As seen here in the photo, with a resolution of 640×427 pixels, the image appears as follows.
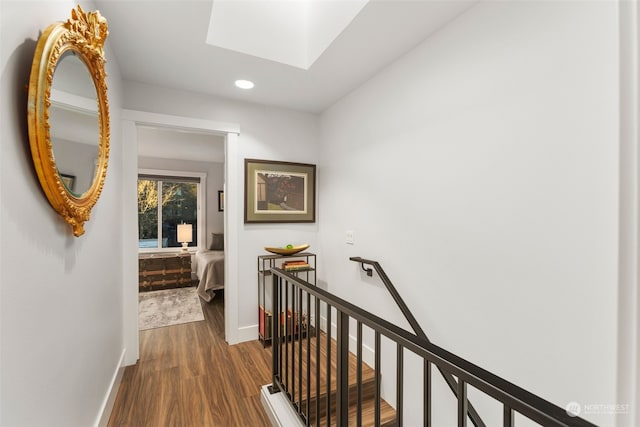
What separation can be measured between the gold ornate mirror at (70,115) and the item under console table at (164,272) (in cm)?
395

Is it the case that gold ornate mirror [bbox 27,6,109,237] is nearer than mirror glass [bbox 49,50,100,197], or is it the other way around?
gold ornate mirror [bbox 27,6,109,237]

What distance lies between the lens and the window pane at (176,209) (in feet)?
19.3

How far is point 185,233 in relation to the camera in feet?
18.9

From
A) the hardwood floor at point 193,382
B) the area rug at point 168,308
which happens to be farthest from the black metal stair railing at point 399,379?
the area rug at point 168,308

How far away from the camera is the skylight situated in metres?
1.93

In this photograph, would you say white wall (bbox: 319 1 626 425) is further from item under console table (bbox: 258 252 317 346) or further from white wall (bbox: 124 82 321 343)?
white wall (bbox: 124 82 321 343)

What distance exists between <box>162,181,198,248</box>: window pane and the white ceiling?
12.6 feet

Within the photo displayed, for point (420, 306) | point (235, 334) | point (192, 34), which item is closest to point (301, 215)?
point (235, 334)

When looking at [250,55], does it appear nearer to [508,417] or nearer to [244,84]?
[244,84]

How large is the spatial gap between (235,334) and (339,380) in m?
1.95

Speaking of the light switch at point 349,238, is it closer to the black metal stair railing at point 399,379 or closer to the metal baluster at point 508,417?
the black metal stair railing at point 399,379

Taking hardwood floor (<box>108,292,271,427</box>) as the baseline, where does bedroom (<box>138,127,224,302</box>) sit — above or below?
above

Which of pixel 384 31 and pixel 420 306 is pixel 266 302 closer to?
pixel 420 306

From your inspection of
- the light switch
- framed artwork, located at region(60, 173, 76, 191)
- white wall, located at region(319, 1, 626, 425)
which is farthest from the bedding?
framed artwork, located at region(60, 173, 76, 191)
